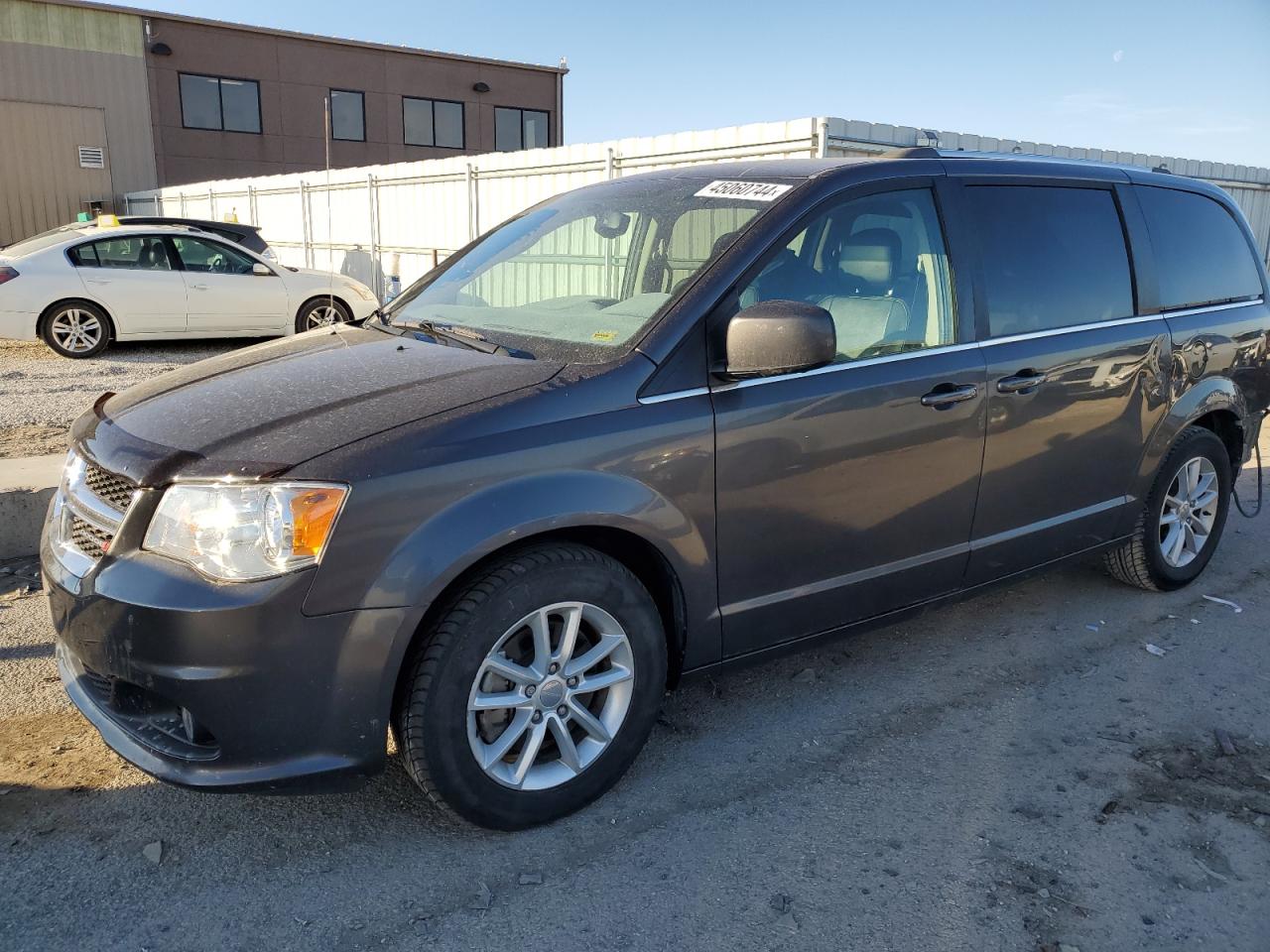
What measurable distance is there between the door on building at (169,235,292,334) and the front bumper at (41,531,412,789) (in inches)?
422

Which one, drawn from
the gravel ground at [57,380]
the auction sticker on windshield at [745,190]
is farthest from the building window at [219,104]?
the auction sticker on windshield at [745,190]

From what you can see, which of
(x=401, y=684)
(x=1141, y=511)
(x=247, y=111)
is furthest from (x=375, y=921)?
(x=247, y=111)

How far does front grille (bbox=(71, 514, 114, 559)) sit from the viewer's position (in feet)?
8.96

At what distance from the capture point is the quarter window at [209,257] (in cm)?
1244

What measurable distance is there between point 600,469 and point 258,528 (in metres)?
0.91

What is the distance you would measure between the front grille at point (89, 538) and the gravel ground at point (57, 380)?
14.9 ft

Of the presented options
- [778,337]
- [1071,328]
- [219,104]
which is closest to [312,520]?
[778,337]

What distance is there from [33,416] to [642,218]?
259 inches

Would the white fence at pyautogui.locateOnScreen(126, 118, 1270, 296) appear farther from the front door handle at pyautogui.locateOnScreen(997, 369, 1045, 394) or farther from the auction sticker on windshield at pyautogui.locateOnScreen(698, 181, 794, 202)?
the auction sticker on windshield at pyautogui.locateOnScreen(698, 181, 794, 202)

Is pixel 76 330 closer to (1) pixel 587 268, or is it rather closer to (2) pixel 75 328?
(2) pixel 75 328

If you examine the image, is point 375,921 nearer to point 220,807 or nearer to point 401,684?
point 401,684

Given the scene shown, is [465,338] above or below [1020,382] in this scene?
above

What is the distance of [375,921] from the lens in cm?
261

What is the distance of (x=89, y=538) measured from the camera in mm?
2811
